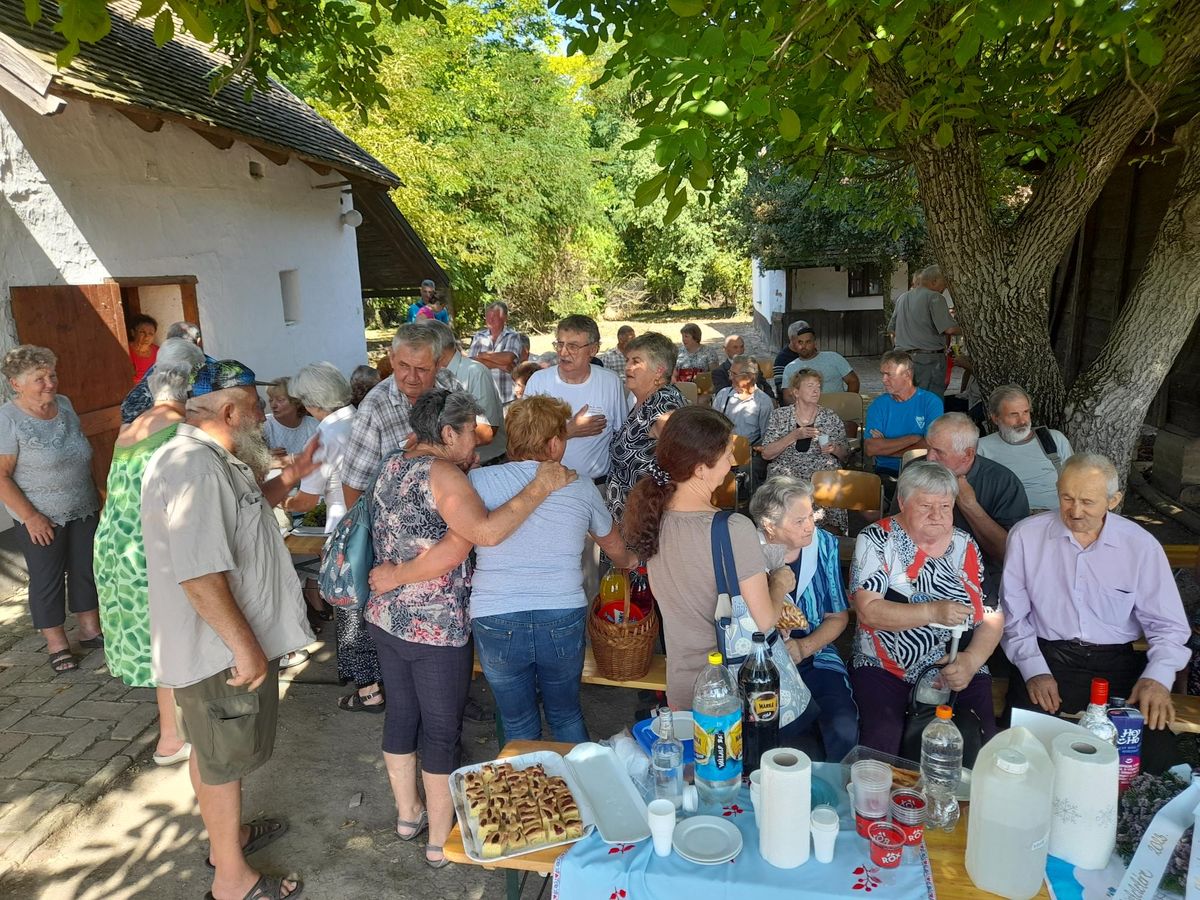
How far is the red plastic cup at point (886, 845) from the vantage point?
2.14 m

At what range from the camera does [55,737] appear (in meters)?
4.39

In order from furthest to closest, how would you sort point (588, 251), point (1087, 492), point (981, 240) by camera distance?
point (588, 251), point (981, 240), point (1087, 492)

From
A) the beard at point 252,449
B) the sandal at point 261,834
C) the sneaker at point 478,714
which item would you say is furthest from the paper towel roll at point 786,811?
the sneaker at point 478,714

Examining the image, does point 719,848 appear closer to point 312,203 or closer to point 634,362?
point 634,362

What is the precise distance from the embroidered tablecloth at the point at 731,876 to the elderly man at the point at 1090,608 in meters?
1.52

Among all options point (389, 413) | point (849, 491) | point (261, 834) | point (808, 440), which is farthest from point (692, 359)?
point (261, 834)

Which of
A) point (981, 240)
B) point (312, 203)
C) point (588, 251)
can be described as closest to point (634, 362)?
point (981, 240)

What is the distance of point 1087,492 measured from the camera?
3.24 m

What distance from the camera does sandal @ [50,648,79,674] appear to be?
504 cm

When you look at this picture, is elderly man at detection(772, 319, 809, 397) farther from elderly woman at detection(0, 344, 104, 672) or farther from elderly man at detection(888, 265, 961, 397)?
elderly woman at detection(0, 344, 104, 672)

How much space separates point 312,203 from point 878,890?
11167 millimetres

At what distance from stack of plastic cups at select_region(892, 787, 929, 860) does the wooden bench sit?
1.19 meters

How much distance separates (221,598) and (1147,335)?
17.2ft

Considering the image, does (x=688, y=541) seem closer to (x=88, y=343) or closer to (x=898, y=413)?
(x=898, y=413)
